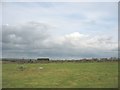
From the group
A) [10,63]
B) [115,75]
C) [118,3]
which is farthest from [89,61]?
[118,3]

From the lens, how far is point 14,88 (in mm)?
20781

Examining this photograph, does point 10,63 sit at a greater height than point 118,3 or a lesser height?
lesser

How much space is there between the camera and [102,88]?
2141cm

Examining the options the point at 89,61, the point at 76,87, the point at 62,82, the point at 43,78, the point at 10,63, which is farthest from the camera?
the point at 89,61

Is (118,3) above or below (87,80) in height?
above

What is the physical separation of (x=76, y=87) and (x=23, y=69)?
12.2 m

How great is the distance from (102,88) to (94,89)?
1156 mm

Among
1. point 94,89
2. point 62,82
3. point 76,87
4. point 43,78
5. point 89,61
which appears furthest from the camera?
point 89,61

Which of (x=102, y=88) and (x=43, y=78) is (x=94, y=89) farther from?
(x=43, y=78)

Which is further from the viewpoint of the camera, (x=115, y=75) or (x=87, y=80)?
(x=115, y=75)

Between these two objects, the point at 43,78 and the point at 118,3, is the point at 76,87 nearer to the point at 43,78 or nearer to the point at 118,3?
the point at 43,78

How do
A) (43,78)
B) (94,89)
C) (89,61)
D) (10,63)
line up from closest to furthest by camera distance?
(94,89), (43,78), (10,63), (89,61)

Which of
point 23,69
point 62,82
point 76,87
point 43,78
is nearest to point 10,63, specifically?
point 23,69

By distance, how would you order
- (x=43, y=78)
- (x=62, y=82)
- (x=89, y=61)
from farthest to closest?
(x=89, y=61)
(x=43, y=78)
(x=62, y=82)
